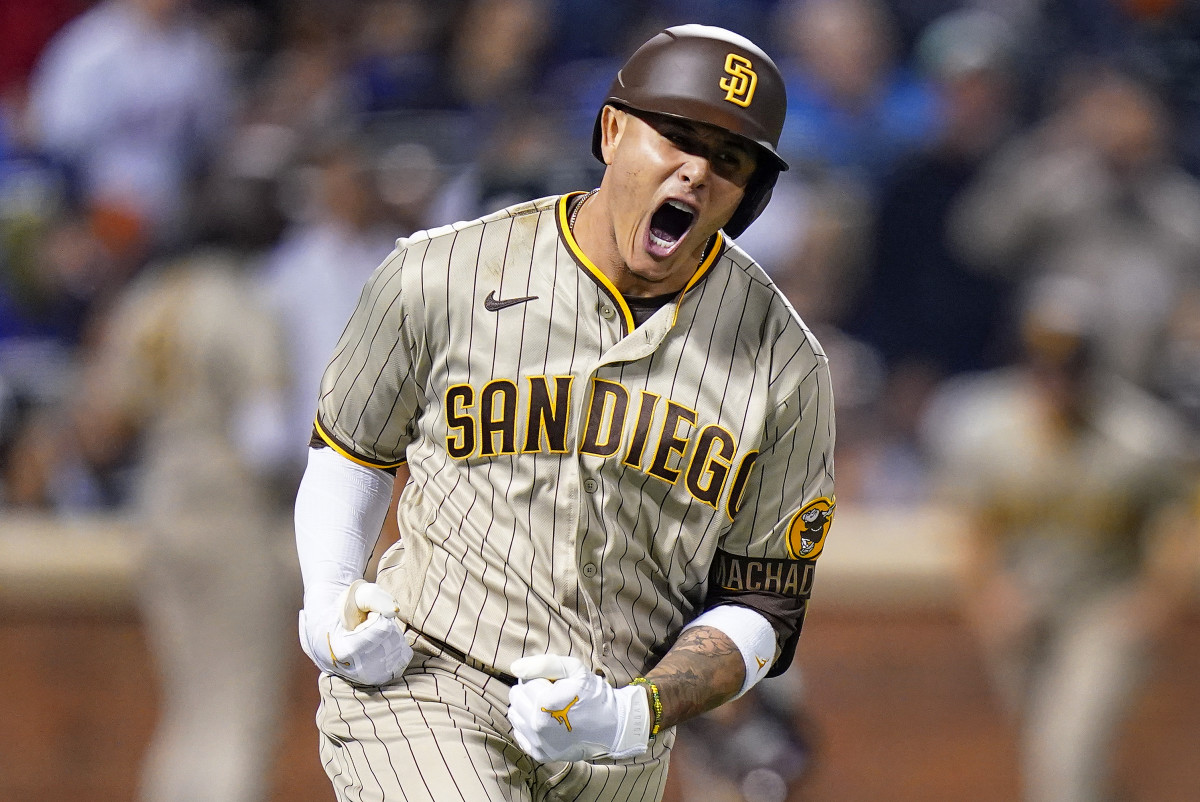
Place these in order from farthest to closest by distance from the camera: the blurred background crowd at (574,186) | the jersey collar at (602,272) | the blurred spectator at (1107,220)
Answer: the blurred spectator at (1107,220), the blurred background crowd at (574,186), the jersey collar at (602,272)

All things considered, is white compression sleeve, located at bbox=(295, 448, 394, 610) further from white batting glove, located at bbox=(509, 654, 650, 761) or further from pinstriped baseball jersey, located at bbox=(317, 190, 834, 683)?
white batting glove, located at bbox=(509, 654, 650, 761)

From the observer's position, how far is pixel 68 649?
7.43 metres

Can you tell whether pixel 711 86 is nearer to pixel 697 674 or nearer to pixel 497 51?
pixel 697 674

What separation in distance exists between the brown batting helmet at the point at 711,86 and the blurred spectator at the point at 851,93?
198 inches

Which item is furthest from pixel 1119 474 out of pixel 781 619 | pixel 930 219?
pixel 781 619

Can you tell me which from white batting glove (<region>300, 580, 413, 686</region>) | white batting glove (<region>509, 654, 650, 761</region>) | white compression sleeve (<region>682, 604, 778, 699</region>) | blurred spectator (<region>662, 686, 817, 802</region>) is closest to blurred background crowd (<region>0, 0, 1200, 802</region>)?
blurred spectator (<region>662, 686, 817, 802</region>)

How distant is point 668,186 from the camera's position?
9.17ft

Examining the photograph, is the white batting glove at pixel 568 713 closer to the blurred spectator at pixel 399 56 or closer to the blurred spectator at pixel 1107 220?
the blurred spectator at pixel 1107 220

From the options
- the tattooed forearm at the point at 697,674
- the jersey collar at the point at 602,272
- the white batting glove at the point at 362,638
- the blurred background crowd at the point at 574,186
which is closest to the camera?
the white batting glove at the point at 362,638

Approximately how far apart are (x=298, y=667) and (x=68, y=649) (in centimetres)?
99

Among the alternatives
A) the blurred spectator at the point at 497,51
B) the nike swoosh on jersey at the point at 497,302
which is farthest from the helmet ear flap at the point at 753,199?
the blurred spectator at the point at 497,51

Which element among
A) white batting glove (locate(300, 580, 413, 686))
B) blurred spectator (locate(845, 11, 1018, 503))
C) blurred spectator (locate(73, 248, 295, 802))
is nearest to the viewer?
white batting glove (locate(300, 580, 413, 686))

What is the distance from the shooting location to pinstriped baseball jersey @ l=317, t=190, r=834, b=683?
287cm

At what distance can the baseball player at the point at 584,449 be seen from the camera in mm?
2814
